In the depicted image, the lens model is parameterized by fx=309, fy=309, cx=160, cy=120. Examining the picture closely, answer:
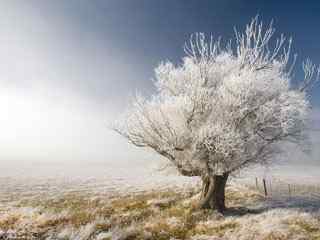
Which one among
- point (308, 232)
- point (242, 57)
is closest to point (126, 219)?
point (308, 232)

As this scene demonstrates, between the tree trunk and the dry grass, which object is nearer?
the dry grass

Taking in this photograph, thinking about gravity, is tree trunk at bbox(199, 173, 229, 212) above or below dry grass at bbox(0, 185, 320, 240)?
above

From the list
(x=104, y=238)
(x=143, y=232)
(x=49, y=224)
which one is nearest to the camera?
(x=104, y=238)

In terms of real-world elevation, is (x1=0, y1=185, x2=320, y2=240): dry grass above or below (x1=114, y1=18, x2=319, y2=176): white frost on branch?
below

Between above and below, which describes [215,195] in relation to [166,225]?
above

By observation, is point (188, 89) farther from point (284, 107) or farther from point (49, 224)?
point (49, 224)

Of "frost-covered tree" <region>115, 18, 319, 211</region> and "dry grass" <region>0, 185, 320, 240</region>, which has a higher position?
"frost-covered tree" <region>115, 18, 319, 211</region>

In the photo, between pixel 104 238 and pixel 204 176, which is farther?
pixel 204 176

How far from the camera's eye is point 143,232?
45.3 feet

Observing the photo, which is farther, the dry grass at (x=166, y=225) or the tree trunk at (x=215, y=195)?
the tree trunk at (x=215, y=195)

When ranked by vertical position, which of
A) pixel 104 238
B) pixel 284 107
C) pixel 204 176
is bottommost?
pixel 104 238

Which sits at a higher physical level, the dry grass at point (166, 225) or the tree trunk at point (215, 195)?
the tree trunk at point (215, 195)

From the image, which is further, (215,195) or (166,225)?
(215,195)

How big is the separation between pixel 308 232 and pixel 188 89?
9.85m
